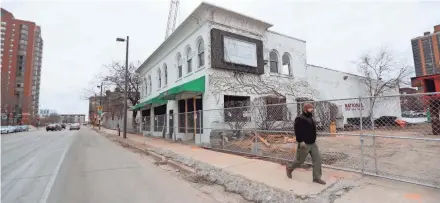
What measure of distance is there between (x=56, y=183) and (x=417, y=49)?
4268cm

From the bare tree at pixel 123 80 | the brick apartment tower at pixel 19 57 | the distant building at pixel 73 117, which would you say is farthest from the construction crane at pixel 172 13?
the distant building at pixel 73 117

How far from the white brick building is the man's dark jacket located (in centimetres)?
704

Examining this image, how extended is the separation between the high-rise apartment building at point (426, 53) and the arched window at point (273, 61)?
25770 millimetres

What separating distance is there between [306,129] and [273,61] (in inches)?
483

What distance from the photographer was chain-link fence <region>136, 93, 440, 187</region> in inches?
221

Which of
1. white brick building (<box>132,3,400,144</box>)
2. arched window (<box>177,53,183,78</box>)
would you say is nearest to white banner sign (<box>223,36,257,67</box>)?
white brick building (<box>132,3,400,144</box>)

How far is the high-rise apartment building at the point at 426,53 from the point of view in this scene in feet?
102

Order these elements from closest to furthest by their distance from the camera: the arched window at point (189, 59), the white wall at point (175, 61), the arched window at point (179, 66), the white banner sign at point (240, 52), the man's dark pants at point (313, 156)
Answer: the man's dark pants at point (313, 156), the white banner sign at point (240, 52), the white wall at point (175, 61), the arched window at point (189, 59), the arched window at point (179, 66)

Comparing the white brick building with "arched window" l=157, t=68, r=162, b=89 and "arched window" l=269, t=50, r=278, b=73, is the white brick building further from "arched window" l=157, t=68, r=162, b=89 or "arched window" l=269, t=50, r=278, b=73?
"arched window" l=157, t=68, r=162, b=89

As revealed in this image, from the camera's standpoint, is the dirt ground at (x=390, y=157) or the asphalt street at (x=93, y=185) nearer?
the asphalt street at (x=93, y=185)

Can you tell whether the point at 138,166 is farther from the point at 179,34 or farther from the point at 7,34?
the point at 7,34

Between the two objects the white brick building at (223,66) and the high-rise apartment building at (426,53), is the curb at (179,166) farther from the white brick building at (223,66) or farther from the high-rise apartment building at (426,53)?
the high-rise apartment building at (426,53)

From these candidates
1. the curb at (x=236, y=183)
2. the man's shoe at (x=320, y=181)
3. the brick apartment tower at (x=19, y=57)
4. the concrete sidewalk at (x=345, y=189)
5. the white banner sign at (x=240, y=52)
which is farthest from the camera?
the brick apartment tower at (x=19, y=57)

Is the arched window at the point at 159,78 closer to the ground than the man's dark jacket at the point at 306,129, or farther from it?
farther from it
